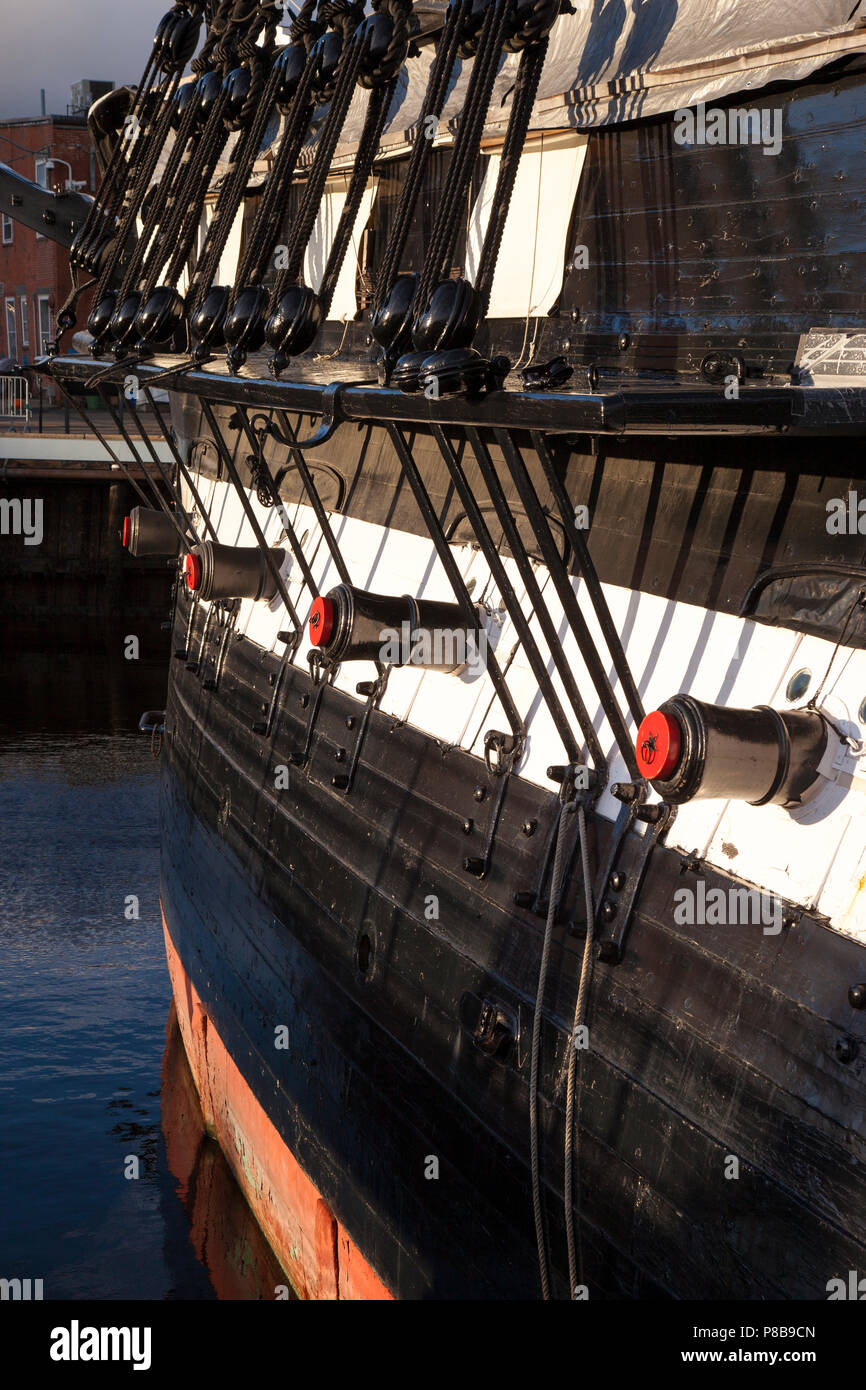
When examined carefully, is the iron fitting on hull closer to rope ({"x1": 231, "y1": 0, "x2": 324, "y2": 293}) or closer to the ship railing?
the ship railing

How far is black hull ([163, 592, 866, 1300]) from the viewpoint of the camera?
18.0ft

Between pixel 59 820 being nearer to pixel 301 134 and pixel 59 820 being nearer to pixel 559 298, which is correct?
pixel 301 134

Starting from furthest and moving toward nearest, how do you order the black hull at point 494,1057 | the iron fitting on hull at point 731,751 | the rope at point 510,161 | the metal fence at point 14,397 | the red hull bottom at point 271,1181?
the metal fence at point 14,397, the red hull bottom at point 271,1181, the rope at point 510,161, the iron fitting on hull at point 731,751, the black hull at point 494,1057

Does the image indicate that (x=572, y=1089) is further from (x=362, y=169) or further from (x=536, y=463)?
(x=362, y=169)

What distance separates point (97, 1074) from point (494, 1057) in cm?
1047

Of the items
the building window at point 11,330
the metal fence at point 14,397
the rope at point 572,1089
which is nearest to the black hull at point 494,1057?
the rope at point 572,1089

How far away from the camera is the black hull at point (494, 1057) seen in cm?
550

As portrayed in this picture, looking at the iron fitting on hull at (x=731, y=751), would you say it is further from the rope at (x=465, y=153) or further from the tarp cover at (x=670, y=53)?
the rope at (x=465, y=153)

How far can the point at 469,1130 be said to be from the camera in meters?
7.87

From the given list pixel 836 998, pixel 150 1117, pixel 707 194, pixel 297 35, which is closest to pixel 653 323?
→ pixel 707 194

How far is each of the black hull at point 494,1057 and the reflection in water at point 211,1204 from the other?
5.34 ft

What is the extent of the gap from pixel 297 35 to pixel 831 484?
788cm

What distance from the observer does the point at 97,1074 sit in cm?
1673
